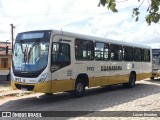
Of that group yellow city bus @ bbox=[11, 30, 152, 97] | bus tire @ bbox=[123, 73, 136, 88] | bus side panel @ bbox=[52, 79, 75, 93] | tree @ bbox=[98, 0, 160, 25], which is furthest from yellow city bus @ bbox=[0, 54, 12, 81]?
tree @ bbox=[98, 0, 160, 25]

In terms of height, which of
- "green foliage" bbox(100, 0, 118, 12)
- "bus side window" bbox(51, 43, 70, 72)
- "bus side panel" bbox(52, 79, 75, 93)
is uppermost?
"green foliage" bbox(100, 0, 118, 12)

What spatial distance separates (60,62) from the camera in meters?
14.2

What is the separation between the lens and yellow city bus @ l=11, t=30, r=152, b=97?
13578 mm

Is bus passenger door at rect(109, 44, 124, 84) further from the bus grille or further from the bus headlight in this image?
the bus grille

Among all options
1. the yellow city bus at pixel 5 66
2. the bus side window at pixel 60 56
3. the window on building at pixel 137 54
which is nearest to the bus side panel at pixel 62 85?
the bus side window at pixel 60 56

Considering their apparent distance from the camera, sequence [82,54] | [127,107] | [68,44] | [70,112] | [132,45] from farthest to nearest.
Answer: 1. [132,45]
2. [82,54]
3. [68,44]
4. [127,107]
5. [70,112]

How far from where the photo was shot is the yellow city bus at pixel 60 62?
13578mm

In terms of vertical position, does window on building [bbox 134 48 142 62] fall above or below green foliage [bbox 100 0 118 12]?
below

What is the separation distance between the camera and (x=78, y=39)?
621 inches

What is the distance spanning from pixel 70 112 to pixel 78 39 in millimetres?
5285

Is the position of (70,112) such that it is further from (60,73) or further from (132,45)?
(132,45)

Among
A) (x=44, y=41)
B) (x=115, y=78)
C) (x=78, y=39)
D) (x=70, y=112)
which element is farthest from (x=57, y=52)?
(x=115, y=78)

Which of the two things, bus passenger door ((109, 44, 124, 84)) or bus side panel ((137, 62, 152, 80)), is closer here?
bus passenger door ((109, 44, 124, 84))

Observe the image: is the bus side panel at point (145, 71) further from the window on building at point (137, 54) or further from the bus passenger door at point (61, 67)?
the bus passenger door at point (61, 67)
